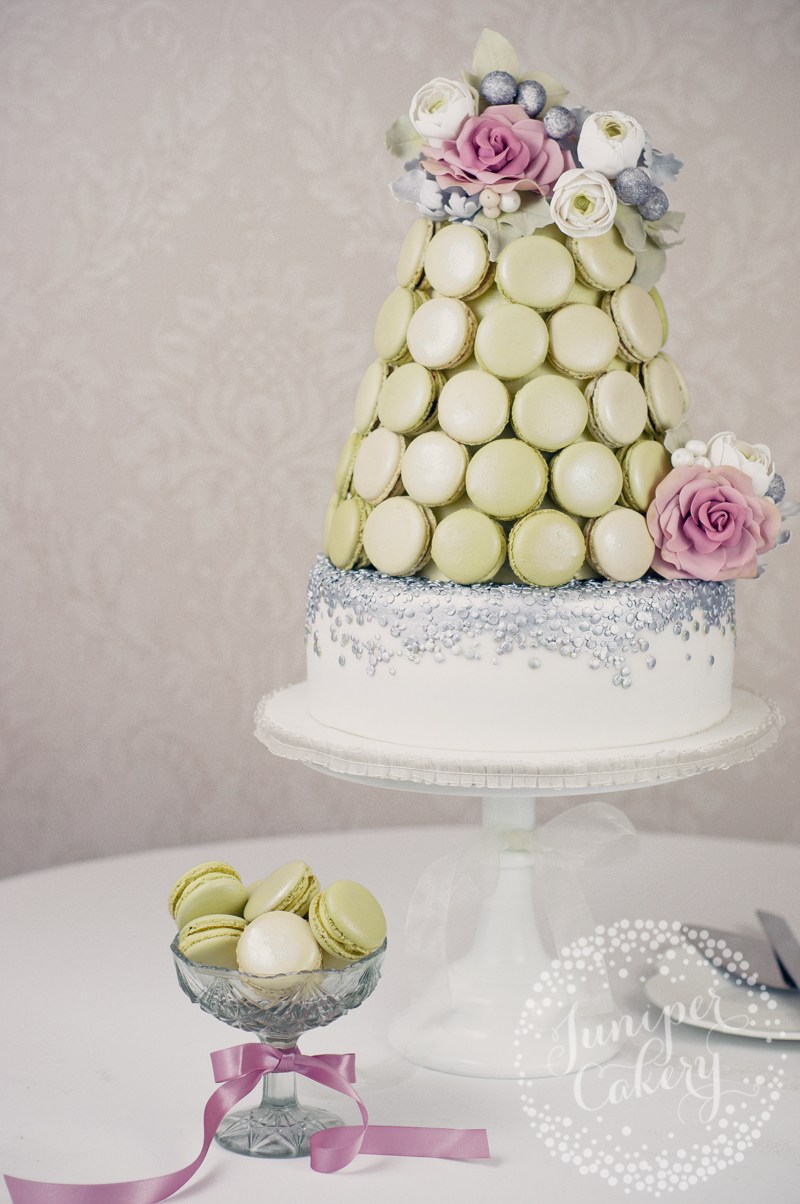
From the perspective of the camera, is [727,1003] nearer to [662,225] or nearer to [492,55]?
[662,225]

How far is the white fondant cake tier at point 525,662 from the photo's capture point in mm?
1477

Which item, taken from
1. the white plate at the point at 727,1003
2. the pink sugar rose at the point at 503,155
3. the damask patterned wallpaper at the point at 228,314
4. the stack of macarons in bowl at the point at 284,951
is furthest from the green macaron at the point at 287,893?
the damask patterned wallpaper at the point at 228,314

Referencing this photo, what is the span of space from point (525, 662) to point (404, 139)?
0.66m

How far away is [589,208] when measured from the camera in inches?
59.4

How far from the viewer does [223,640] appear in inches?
128

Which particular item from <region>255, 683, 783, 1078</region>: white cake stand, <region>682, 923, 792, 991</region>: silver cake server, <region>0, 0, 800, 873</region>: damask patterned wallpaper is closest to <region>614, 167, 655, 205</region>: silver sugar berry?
<region>255, 683, 783, 1078</region>: white cake stand

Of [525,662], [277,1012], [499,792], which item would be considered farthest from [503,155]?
[277,1012]

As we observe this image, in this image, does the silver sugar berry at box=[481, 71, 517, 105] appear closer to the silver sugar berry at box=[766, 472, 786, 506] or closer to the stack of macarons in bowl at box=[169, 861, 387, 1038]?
the silver sugar berry at box=[766, 472, 786, 506]

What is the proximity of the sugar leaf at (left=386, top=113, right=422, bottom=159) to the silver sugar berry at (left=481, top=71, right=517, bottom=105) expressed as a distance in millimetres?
103

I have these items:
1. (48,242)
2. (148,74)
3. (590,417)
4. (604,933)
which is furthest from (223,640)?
(590,417)

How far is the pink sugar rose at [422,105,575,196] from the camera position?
153 centimetres

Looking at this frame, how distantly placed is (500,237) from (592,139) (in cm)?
15

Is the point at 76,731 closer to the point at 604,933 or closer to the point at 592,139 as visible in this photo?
the point at 604,933

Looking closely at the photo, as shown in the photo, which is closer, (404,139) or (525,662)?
(525,662)
